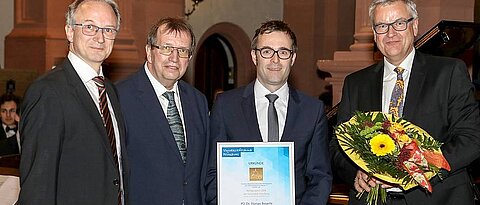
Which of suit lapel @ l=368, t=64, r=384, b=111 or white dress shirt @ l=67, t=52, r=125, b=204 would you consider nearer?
white dress shirt @ l=67, t=52, r=125, b=204

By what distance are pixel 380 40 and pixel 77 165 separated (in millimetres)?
1593

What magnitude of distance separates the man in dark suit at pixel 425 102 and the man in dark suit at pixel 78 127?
1248 millimetres

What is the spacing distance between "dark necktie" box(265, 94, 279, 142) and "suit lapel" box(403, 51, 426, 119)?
0.67 m

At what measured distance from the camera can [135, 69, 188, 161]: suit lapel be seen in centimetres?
425

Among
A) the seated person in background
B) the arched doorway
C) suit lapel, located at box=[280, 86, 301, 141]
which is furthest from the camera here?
the arched doorway

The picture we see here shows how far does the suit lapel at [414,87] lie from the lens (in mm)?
4141

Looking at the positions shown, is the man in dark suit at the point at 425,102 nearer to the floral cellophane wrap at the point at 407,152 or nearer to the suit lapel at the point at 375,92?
the suit lapel at the point at 375,92

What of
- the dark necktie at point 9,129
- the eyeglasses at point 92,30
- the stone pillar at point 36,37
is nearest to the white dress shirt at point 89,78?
the eyeglasses at point 92,30

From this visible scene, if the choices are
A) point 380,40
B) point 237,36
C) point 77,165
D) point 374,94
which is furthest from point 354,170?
point 237,36

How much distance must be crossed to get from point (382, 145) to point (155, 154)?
1151mm

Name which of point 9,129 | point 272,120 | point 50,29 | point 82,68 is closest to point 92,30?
point 82,68

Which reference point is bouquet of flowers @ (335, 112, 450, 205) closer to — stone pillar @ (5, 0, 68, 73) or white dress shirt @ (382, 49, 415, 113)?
white dress shirt @ (382, 49, 415, 113)

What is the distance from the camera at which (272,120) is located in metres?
4.39

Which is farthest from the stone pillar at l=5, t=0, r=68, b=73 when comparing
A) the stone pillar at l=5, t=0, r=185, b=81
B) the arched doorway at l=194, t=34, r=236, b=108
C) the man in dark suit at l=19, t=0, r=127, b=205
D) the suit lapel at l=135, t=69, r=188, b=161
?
the man in dark suit at l=19, t=0, r=127, b=205
